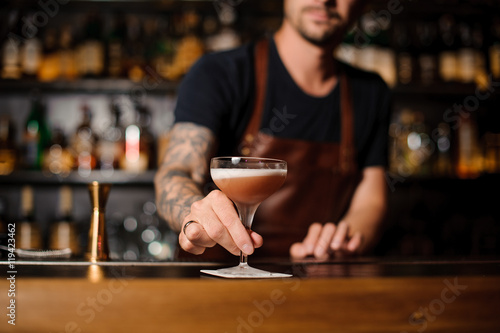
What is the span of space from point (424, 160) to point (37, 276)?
2215 mm

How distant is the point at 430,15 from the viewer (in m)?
2.63

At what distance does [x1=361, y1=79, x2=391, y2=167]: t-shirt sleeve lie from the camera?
5.94 feet

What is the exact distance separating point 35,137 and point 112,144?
37cm

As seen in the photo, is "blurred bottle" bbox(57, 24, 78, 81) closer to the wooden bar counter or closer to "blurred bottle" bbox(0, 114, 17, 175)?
"blurred bottle" bbox(0, 114, 17, 175)

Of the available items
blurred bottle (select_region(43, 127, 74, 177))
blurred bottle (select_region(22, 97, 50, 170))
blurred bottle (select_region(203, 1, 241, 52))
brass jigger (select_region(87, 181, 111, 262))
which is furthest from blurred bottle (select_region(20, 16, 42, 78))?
brass jigger (select_region(87, 181, 111, 262))

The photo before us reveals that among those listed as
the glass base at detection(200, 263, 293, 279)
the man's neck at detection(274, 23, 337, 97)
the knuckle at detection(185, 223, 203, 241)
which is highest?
the man's neck at detection(274, 23, 337, 97)

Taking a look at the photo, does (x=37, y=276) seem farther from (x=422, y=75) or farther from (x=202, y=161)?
(x=422, y=75)

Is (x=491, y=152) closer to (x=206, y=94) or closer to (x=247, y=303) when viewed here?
(x=206, y=94)

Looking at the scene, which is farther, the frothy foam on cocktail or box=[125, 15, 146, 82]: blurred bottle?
box=[125, 15, 146, 82]: blurred bottle

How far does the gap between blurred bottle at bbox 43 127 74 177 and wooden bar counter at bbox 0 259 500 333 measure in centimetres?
171

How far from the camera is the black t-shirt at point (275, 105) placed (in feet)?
4.86

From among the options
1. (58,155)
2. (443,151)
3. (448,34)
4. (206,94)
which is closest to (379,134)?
(206,94)

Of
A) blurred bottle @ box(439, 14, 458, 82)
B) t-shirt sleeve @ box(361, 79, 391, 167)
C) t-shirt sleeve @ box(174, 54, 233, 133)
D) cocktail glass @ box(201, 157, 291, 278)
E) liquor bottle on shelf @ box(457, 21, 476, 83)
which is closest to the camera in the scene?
cocktail glass @ box(201, 157, 291, 278)

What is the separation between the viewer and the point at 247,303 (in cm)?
67
